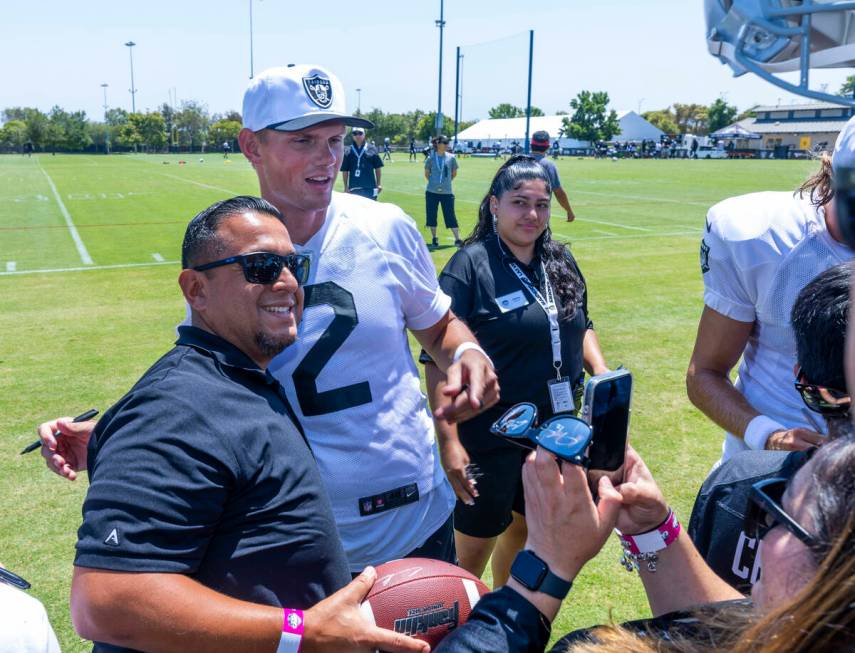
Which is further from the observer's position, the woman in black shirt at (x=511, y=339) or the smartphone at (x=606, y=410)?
the woman in black shirt at (x=511, y=339)

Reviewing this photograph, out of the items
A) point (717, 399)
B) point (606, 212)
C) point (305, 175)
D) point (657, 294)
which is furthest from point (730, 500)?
point (606, 212)

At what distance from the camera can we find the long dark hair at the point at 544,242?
3934 millimetres

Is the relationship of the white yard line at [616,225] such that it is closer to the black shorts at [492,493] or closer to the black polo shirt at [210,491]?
the black shorts at [492,493]

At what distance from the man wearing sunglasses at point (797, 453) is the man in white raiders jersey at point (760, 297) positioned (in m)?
0.42

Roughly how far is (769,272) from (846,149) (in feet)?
1.85

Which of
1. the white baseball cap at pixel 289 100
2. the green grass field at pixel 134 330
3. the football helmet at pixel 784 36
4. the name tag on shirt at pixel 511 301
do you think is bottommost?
the green grass field at pixel 134 330

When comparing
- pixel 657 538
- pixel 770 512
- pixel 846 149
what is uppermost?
pixel 846 149

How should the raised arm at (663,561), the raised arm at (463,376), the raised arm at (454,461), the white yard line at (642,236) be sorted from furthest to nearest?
the white yard line at (642,236)
the raised arm at (454,461)
the raised arm at (463,376)
the raised arm at (663,561)

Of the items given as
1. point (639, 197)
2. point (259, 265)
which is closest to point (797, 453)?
point (259, 265)

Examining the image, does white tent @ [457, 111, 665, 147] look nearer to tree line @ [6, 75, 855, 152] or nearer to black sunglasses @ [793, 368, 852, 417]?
tree line @ [6, 75, 855, 152]

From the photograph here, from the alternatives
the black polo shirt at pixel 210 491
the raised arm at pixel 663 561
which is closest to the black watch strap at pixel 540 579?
the raised arm at pixel 663 561

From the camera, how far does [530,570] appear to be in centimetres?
142

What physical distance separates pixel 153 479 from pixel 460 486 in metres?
1.74

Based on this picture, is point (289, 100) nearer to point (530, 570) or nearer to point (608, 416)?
point (608, 416)
